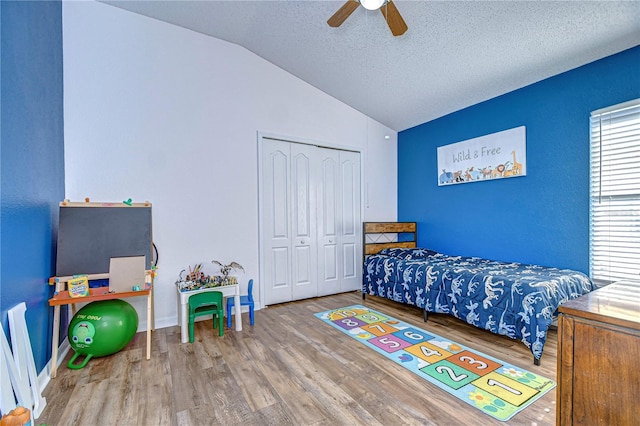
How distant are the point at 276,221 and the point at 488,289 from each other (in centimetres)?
255

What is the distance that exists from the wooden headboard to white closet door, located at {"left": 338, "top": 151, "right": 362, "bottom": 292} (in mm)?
200

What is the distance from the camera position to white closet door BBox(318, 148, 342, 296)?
434cm

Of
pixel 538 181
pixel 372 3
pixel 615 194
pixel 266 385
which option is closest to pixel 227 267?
pixel 266 385

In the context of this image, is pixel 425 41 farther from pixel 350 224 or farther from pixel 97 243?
pixel 97 243

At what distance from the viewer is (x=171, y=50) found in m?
3.27

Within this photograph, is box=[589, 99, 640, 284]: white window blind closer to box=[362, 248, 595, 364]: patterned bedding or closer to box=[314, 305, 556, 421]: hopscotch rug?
box=[362, 248, 595, 364]: patterned bedding

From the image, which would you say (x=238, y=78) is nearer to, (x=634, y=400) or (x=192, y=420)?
(x=192, y=420)

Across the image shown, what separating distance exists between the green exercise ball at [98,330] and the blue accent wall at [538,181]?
396 cm

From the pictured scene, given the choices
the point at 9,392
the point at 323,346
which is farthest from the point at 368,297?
the point at 9,392

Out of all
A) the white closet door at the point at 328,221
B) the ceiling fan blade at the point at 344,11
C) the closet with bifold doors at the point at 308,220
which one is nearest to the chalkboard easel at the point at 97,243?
the closet with bifold doors at the point at 308,220

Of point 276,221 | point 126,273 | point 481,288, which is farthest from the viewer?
point 276,221

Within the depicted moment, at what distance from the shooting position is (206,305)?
3006mm

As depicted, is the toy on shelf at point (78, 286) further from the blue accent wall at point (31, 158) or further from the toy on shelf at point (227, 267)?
the toy on shelf at point (227, 267)

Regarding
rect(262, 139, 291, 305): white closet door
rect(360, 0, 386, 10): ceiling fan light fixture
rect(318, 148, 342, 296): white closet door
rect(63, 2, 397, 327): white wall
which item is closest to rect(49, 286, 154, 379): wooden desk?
rect(63, 2, 397, 327): white wall
